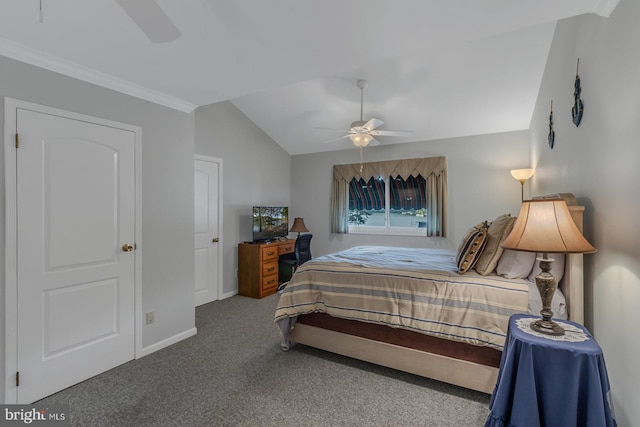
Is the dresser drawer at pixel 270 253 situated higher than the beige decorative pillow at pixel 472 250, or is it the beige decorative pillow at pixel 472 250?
the beige decorative pillow at pixel 472 250

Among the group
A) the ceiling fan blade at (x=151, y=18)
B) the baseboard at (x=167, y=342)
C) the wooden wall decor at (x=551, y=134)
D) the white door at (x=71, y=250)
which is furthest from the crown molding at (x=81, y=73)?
the wooden wall decor at (x=551, y=134)

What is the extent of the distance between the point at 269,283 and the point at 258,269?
0.32 meters

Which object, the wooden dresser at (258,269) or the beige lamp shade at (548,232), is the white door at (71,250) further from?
the beige lamp shade at (548,232)

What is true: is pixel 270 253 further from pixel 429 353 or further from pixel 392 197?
pixel 429 353

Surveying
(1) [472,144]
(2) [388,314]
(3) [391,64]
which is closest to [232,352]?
(2) [388,314]

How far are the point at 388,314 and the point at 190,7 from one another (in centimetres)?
239

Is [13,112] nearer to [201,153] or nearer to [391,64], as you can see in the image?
[201,153]

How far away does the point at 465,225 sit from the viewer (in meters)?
4.71

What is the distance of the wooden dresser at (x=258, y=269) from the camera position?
4.52 metres

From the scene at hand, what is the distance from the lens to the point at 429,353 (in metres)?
2.22

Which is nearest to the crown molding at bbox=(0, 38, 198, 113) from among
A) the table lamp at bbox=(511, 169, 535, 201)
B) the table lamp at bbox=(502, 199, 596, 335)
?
the table lamp at bbox=(502, 199, 596, 335)

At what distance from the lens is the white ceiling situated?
170cm

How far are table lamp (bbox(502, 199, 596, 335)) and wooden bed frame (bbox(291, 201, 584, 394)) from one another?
44 centimetres

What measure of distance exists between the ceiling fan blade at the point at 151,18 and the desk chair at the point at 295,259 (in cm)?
332
